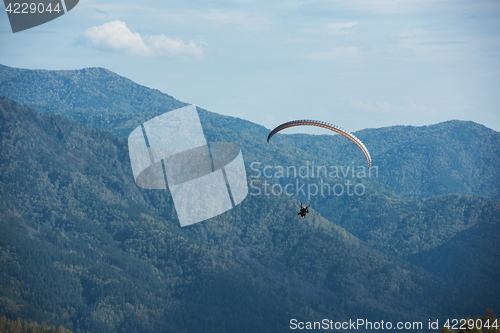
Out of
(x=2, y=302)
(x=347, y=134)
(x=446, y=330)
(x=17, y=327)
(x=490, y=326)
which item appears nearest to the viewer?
(x=347, y=134)

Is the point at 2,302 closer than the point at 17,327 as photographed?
No

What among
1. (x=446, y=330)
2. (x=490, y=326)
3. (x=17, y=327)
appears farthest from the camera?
(x=17, y=327)

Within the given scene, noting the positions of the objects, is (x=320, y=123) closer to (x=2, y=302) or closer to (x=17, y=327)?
(x=17, y=327)

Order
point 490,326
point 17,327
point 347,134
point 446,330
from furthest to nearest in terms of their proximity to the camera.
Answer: point 17,327 → point 490,326 → point 446,330 → point 347,134

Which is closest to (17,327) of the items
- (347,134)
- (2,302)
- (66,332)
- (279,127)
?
(66,332)

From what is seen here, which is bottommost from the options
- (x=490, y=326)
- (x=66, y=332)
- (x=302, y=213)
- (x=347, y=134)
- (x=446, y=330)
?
(x=66, y=332)

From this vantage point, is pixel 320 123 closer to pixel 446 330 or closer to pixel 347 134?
pixel 347 134

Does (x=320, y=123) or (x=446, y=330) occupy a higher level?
(x=320, y=123)

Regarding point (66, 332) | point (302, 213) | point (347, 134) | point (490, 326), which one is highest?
point (347, 134)

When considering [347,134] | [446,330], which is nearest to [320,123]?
[347,134]
